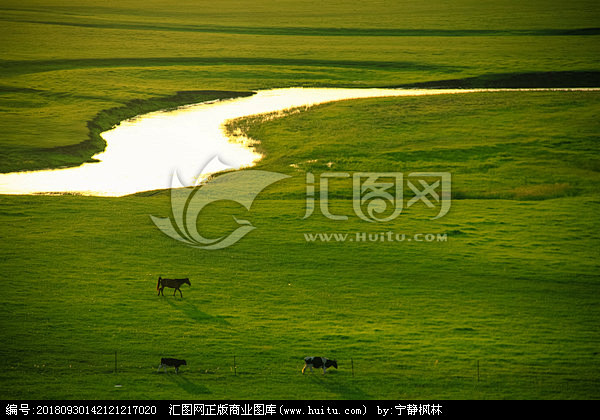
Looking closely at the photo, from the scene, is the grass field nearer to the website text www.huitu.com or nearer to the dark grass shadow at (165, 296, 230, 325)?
the dark grass shadow at (165, 296, 230, 325)

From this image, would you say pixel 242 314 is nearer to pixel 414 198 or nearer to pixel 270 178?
pixel 414 198

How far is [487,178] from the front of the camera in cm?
5066

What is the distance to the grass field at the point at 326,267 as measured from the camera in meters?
24.1

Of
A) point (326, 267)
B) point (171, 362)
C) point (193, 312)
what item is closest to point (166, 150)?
point (326, 267)

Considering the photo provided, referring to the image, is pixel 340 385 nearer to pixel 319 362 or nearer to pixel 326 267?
pixel 319 362

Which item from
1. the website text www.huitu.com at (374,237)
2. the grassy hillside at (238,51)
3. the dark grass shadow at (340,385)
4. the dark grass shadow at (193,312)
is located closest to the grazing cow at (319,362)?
the dark grass shadow at (340,385)

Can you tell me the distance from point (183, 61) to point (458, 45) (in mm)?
42954

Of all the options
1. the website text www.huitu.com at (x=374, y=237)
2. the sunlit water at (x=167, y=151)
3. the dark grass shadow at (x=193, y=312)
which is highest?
the sunlit water at (x=167, y=151)

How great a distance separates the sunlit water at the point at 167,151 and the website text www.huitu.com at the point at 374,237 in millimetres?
16025

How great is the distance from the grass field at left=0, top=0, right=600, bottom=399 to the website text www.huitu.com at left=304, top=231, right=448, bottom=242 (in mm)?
456

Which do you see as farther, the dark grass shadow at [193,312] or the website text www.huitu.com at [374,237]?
the website text www.huitu.com at [374,237]

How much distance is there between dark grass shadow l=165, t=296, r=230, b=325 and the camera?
2845 cm

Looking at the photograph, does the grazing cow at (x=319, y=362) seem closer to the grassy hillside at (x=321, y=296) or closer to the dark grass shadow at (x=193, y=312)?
the grassy hillside at (x=321, y=296)

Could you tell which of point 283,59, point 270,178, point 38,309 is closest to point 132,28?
point 283,59
